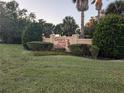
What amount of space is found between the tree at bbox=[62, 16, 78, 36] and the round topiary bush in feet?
93.3

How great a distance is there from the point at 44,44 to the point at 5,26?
1805 cm

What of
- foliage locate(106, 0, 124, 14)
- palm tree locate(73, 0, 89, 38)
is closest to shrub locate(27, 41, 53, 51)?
palm tree locate(73, 0, 89, 38)

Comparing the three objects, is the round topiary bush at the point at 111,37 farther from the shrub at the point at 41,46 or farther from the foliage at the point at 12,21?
the foliage at the point at 12,21

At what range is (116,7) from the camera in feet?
126

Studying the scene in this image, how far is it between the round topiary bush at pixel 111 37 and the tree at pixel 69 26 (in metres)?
28.4

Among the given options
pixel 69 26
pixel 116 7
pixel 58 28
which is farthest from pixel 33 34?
pixel 58 28

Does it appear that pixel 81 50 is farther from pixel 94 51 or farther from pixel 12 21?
pixel 12 21

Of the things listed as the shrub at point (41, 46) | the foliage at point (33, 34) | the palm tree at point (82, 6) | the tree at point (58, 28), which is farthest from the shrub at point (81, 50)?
the tree at point (58, 28)

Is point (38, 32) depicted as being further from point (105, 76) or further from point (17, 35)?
point (105, 76)

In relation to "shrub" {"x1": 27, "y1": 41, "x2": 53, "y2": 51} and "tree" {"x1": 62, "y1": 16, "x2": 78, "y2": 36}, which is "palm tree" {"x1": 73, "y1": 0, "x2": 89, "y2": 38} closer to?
"shrub" {"x1": 27, "y1": 41, "x2": 53, "y2": 51}

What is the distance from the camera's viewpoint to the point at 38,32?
3653 cm

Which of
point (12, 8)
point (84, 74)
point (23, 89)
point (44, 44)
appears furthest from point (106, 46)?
point (12, 8)

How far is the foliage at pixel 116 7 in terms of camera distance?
3828 centimetres

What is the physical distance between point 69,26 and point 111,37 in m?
32.9
